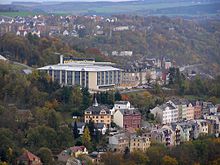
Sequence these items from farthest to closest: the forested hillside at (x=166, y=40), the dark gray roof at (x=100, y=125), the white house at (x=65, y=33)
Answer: the white house at (x=65, y=33), the forested hillside at (x=166, y=40), the dark gray roof at (x=100, y=125)

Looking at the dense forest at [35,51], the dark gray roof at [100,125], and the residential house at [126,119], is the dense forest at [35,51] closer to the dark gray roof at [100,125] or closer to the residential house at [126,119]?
the residential house at [126,119]

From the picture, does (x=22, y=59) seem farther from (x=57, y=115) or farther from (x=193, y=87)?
(x=57, y=115)

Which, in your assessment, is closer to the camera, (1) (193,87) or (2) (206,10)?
(1) (193,87)

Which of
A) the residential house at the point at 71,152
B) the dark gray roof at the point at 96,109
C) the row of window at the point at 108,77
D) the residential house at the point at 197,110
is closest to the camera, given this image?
the residential house at the point at 71,152

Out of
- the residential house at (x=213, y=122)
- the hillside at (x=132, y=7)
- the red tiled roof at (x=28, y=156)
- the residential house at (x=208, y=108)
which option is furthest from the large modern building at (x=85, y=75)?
the hillside at (x=132, y=7)

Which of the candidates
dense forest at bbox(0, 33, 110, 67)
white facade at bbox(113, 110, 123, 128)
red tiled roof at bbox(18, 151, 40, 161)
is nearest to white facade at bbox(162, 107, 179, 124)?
white facade at bbox(113, 110, 123, 128)

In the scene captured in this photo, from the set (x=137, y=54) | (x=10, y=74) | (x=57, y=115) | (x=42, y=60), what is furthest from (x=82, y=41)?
(x=57, y=115)

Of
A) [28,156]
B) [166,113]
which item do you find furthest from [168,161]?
[166,113]
